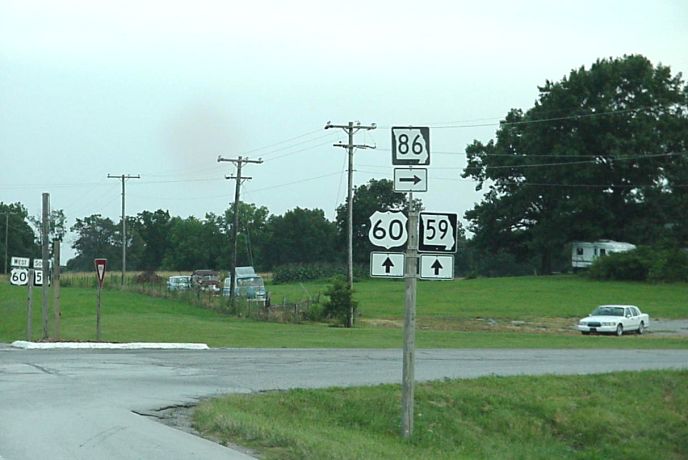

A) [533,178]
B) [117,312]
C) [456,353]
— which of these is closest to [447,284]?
[533,178]

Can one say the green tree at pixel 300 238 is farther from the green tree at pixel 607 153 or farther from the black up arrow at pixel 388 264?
the black up arrow at pixel 388 264

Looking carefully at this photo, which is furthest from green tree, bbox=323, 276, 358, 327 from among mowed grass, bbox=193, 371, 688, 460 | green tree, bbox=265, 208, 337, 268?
green tree, bbox=265, 208, 337, 268

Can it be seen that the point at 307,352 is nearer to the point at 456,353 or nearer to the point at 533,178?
the point at 456,353

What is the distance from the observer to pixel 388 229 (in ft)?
47.9

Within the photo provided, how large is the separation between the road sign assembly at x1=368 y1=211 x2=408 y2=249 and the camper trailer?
7723 centimetres

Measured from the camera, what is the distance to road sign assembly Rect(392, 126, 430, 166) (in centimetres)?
1456

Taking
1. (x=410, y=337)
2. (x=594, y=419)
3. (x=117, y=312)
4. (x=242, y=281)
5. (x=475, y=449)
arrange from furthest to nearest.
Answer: (x=242, y=281), (x=117, y=312), (x=594, y=419), (x=475, y=449), (x=410, y=337)

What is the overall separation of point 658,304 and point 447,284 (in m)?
23.2

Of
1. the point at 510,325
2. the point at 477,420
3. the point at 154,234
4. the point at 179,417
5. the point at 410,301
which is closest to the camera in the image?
the point at 410,301

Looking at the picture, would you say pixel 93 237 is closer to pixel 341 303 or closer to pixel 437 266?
pixel 341 303

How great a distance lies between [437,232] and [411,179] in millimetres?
830

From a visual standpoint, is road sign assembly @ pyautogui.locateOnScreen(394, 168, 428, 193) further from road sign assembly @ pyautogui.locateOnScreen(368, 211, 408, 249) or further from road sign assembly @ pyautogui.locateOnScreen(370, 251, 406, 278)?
road sign assembly @ pyautogui.locateOnScreen(370, 251, 406, 278)

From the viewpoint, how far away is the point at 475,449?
18172mm

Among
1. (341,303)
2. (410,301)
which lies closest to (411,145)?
(410,301)
